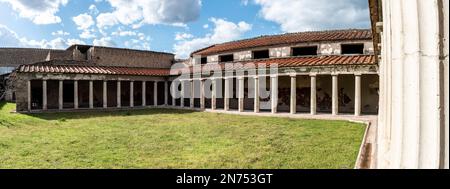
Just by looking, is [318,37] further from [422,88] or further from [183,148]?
[422,88]

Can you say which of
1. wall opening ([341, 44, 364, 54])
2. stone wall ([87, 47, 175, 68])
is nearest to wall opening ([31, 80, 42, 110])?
stone wall ([87, 47, 175, 68])

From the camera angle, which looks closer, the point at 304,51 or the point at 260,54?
the point at 304,51

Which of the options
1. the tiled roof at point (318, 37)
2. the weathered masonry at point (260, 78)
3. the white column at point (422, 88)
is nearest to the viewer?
the white column at point (422, 88)

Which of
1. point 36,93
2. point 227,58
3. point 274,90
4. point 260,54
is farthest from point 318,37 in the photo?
point 36,93

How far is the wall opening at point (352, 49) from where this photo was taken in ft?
68.7

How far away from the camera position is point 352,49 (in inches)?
837

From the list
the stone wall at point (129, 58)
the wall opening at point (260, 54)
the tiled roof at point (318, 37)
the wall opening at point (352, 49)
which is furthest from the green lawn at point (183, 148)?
the stone wall at point (129, 58)

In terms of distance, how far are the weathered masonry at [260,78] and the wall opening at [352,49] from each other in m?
0.04

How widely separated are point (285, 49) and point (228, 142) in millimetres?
15557

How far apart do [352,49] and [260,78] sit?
22.4ft

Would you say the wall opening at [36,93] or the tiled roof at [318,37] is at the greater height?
the tiled roof at [318,37]

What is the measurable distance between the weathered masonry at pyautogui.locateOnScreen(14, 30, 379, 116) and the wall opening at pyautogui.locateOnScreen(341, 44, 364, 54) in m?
0.04

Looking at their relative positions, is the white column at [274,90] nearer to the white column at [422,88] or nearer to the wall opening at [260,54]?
the wall opening at [260,54]
